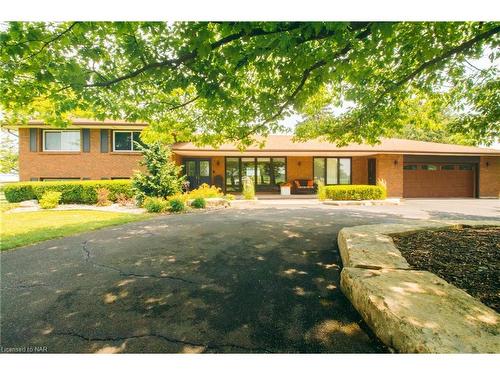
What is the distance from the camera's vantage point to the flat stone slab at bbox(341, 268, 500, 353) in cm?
191

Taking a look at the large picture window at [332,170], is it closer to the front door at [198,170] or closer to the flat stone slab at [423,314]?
the front door at [198,170]

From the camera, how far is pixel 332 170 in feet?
66.3

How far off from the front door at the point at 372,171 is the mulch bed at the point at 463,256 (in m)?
13.6

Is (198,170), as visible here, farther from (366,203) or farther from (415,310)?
(415,310)

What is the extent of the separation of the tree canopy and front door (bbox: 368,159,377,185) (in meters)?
11.5

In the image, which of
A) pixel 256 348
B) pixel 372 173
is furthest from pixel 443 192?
pixel 256 348

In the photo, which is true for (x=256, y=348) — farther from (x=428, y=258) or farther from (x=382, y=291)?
(x=428, y=258)

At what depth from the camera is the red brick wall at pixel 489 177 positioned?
17.9 m

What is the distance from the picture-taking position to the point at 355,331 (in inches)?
97.4

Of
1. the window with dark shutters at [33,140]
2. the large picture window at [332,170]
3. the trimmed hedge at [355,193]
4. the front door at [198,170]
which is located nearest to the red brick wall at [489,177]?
the large picture window at [332,170]

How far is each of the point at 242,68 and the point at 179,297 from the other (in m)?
4.35

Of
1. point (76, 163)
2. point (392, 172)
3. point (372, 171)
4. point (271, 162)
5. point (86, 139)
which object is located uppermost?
point (86, 139)

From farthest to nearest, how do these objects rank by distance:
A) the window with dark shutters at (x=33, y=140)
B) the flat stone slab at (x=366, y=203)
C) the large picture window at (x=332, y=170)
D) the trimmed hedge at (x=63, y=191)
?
the large picture window at (x=332, y=170) < the window with dark shutters at (x=33, y=140) < the trimmed hedge at (x=63, y=191) < the flat stone slab at (x=366, y=203)

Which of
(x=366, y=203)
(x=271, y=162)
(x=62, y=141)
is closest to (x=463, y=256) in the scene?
(x=366, y=203)
